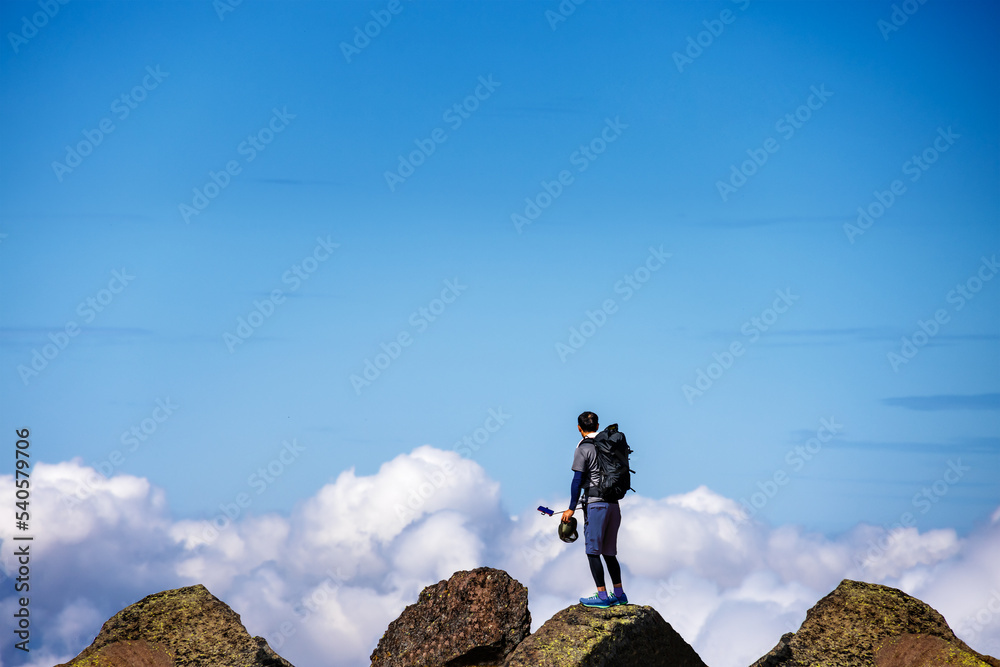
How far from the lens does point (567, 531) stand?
15.1 metres

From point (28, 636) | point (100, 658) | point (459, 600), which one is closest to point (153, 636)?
point (100, 658)

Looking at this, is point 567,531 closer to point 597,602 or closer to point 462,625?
point 597,602

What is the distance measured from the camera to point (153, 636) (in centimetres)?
1627

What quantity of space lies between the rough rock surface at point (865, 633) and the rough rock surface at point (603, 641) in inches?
92.5

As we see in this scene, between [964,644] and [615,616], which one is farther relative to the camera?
[964,644]

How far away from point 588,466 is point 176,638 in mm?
7344

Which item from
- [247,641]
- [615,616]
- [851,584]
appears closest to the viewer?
[615,616]

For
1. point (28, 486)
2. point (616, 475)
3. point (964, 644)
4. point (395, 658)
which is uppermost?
point (28, 486)

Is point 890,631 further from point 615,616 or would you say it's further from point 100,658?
point 100,658

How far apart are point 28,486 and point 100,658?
3.08 m

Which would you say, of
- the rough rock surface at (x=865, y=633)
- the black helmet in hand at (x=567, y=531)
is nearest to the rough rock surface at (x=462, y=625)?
the black helmet in hand at (x=567, y=531)

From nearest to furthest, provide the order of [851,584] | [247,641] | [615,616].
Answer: [615,616], [247,641], [851,584]

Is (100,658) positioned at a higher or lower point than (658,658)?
higher

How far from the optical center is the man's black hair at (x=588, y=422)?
1538 centimetres
